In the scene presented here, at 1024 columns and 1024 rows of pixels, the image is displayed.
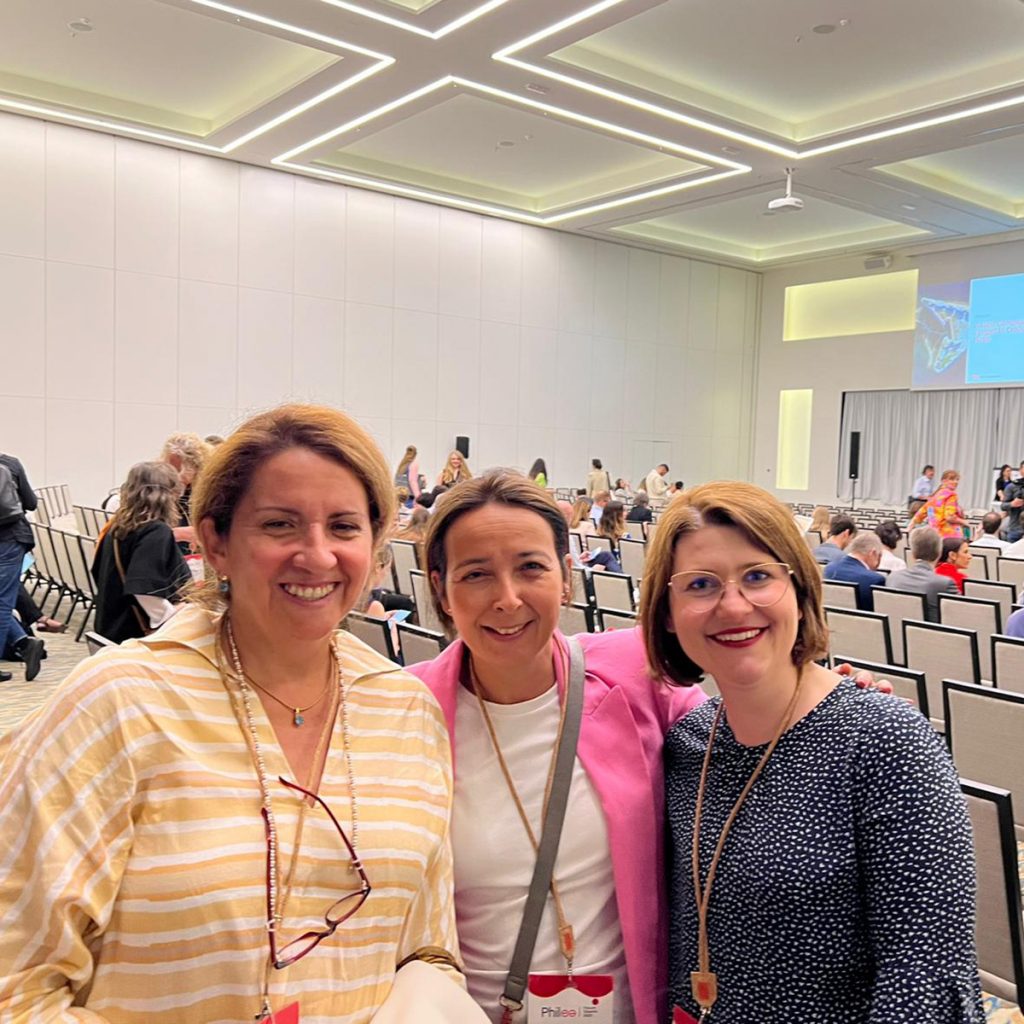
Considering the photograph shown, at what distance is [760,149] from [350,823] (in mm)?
14481

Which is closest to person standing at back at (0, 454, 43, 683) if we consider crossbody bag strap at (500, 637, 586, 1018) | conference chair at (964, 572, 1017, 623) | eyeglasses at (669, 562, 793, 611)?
crossbody bag strap at (500, 637, 586, 1018)

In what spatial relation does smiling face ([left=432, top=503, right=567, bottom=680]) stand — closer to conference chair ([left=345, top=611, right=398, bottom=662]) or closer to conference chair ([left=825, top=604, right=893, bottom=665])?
conference chair ([left=345, top=611, right=398, bottom=662])

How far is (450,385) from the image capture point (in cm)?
1850

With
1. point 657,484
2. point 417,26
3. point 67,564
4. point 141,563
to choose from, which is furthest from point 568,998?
point 657,484

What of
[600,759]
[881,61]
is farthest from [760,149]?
[600,759]

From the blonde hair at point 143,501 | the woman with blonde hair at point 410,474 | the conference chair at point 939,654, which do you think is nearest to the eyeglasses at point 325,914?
the blonde hair at point 143,501

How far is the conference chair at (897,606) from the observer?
20.0ft

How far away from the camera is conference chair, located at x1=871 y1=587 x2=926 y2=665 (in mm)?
6105

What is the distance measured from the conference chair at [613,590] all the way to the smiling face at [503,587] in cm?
484

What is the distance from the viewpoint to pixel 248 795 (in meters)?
1.29

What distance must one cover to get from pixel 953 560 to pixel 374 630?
482 cm

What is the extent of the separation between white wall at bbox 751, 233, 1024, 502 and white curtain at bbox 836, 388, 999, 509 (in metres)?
0.33

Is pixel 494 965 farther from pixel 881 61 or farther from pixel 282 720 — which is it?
pixel 881 61

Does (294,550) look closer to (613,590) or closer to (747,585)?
(747,585)
